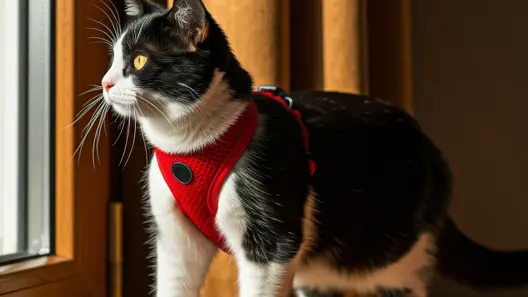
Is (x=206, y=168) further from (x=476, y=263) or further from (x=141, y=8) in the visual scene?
(x=476, y=263)

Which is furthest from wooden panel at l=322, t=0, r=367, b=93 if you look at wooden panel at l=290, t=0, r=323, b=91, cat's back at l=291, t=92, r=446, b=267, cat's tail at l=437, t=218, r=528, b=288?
cat's tail at l=437, t=218, r=528, b=288

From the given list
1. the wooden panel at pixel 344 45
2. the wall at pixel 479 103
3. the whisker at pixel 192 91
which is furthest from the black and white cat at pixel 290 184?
the wall at pixel 479 103

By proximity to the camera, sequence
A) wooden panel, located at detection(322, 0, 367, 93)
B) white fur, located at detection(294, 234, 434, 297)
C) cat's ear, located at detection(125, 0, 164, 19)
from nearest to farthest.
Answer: cat's ear, located at detection(125, 0, 164, 19) → white fur, located at detection(294, 234, 434, 297) → wooden panel, located at detection(322, 0, 367, 93)

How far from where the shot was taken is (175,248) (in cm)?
79

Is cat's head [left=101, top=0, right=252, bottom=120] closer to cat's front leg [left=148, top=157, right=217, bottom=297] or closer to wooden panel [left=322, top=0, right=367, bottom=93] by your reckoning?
cat's front leg [left=148, top=157, right=217, bottom=297]

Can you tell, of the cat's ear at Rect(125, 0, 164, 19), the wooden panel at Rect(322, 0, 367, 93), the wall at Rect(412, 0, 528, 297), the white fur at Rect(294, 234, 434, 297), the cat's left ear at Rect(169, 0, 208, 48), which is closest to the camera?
the cat's left ear at Rect(169, 0, 208, 48)

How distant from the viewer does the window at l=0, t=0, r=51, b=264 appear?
934 mm

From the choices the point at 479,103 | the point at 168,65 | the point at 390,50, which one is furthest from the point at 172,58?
the point at 479,103

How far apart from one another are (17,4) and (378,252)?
0.66 meters

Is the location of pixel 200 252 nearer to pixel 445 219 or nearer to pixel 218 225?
pixel 218 225

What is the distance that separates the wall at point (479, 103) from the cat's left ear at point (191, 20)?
736 mm

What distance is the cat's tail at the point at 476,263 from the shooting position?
99cm

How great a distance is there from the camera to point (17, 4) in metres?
0.94

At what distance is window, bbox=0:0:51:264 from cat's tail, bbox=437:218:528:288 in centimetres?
64
